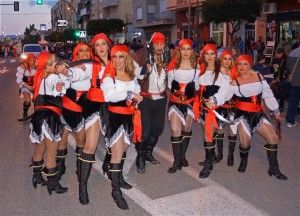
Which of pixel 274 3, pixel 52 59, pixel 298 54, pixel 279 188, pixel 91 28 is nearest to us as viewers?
pixel 52 59

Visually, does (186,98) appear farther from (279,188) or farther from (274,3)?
(274,3)

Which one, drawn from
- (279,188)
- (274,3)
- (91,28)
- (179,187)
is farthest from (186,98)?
(91,28)

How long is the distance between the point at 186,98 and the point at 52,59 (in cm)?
186

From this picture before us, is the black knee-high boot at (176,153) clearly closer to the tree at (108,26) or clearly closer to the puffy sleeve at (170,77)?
the puffy sleeve at (170,77)

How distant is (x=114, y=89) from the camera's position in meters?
5.20

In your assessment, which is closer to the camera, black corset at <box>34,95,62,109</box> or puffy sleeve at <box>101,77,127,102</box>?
puffy sleeve at <box>101,77,127,102</box>

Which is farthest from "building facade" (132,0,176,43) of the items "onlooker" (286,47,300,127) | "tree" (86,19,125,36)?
"onlooker" (286,47,300,127)

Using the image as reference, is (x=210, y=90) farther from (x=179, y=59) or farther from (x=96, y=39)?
(x=96, y=39)

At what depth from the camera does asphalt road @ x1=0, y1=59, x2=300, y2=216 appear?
5289 mm

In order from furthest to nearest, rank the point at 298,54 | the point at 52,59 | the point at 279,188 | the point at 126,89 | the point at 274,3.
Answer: the point at 274,3 < the point at 298,54 < the point at 279,188 < the point at 52,59 < the point at 126,89

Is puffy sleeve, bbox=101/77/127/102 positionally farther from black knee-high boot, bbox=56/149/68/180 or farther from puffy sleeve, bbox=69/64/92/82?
black knee-high boot, bbox=56/149/68/180

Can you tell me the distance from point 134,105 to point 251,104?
1.76 m

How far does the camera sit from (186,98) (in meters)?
6.49

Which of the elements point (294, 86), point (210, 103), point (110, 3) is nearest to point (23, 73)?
point (210, 103)
